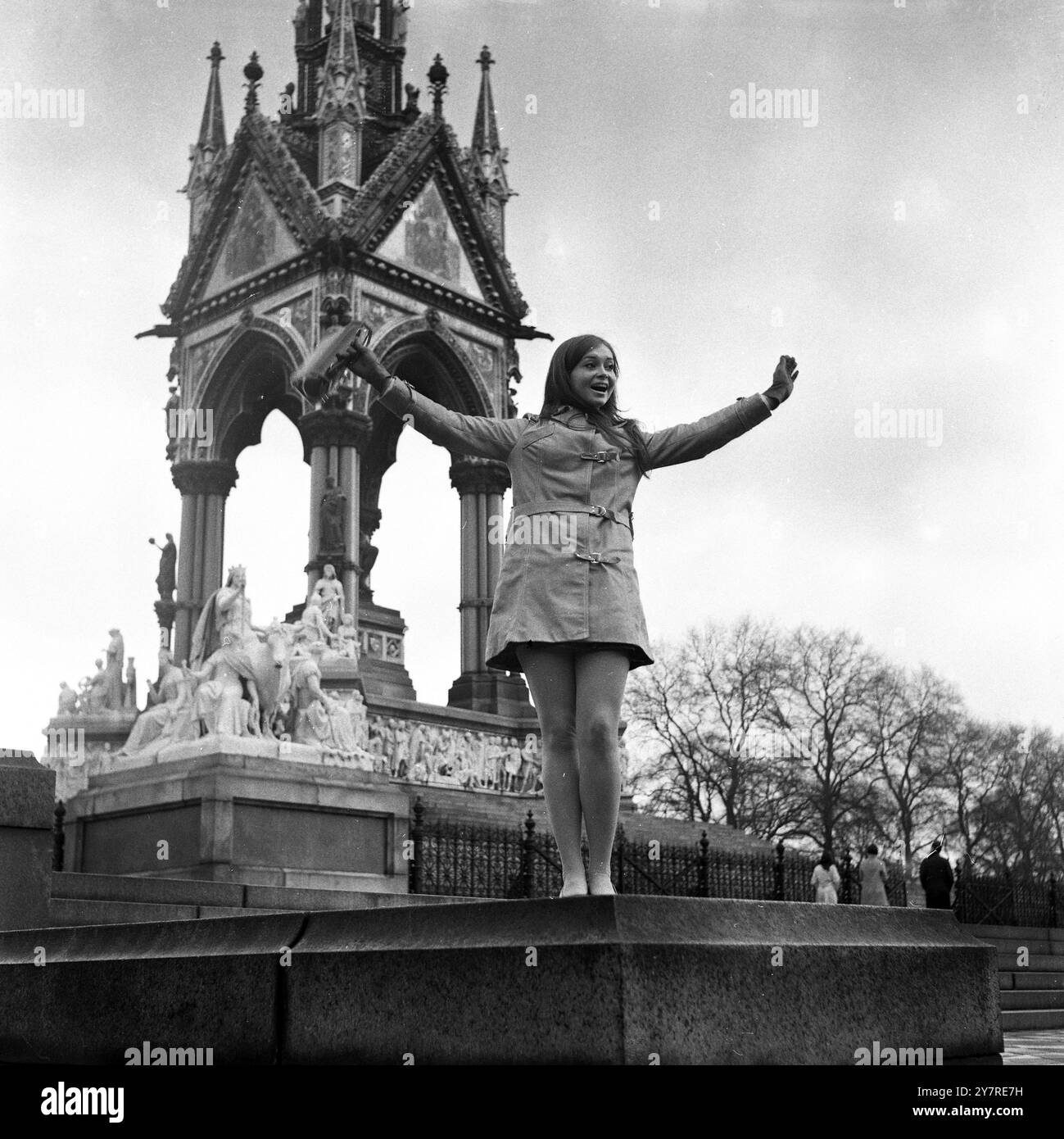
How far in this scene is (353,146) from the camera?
3169cm

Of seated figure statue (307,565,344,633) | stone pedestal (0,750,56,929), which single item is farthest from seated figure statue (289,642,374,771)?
seated figure statue (307,565,344,633)

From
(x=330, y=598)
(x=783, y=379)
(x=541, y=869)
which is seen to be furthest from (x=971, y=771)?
(x=783, y=379)

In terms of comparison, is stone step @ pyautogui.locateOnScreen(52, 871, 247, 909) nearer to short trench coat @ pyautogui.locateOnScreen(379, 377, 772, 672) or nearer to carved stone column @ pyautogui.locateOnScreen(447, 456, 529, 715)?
short trench coat @ pyautogui.locateOnScreen(379, 377, 772, 672)

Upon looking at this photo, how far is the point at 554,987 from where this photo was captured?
3.90 m

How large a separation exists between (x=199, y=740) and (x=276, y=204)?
18.6 metres

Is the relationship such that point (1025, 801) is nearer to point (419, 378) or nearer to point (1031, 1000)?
point (419, 378)

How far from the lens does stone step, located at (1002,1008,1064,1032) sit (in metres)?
12.6

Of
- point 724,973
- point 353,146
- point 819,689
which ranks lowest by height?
point 724,973

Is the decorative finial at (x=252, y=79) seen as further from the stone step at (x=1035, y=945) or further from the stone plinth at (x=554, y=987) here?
the stone plinth at (x=554, y=987)

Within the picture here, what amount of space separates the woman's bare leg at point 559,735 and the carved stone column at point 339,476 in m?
24.5

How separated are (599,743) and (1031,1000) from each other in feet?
41.7

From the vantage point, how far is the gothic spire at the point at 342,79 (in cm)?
3175

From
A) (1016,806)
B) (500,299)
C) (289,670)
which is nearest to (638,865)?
(289,670)
